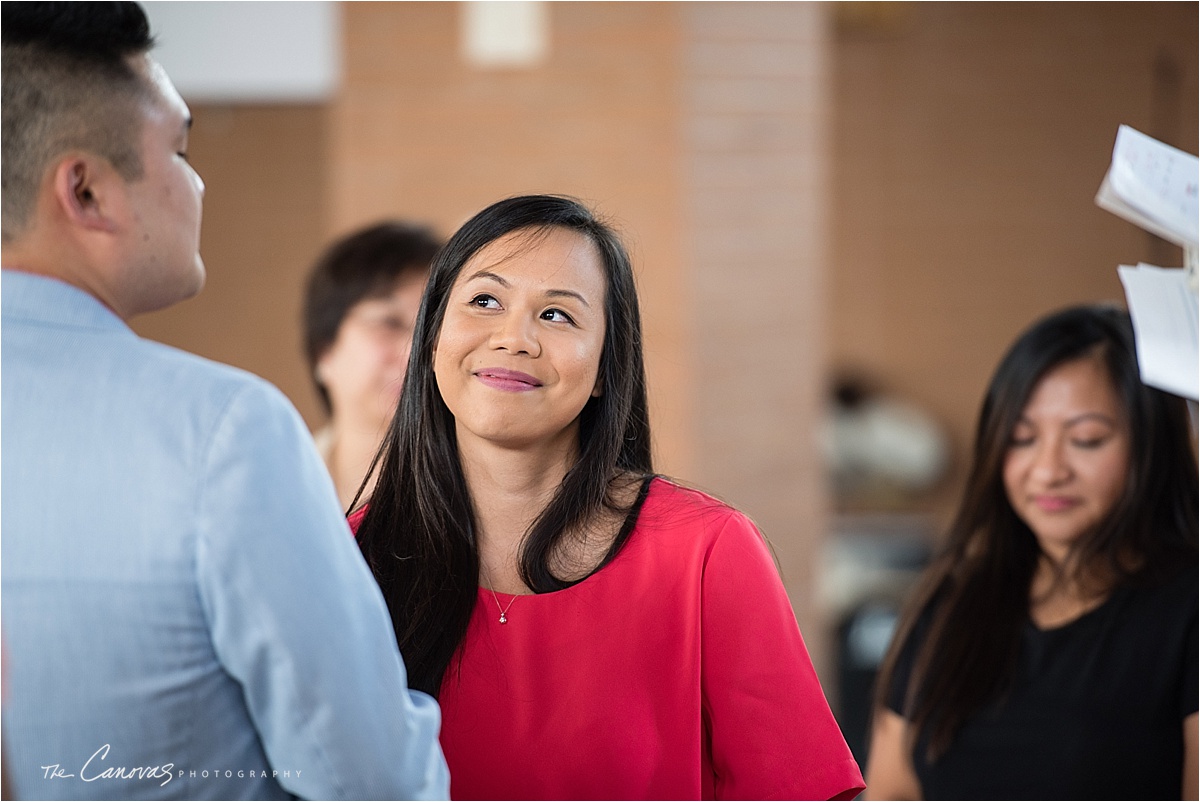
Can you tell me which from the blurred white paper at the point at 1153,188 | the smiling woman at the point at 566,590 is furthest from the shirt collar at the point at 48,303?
the blurred white paper at the point at 1153,188

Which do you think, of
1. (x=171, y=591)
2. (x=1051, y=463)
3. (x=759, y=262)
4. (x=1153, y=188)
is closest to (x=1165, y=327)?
(x=1153, y=188)

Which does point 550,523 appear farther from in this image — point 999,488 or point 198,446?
point 999,488

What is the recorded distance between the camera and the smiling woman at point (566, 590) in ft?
3.77

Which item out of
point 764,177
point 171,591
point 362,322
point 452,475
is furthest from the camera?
point 764,177

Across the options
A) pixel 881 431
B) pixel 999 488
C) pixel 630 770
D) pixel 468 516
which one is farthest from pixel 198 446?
pixel 881 431

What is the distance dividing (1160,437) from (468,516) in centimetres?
105

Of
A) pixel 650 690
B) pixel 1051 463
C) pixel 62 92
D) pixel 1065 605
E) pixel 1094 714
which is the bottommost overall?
pixel 1094 714

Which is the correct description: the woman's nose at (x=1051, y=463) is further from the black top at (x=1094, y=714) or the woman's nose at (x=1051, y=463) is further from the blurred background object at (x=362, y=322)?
the blurred background object at (x=362, y=322)

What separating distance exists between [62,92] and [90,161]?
0.21 feet

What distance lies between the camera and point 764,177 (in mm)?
3398

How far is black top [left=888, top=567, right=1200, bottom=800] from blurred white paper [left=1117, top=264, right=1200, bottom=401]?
0.52 metres

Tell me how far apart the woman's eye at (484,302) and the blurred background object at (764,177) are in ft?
1.28

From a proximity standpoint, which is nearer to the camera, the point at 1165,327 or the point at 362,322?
→ the point at 1165,327

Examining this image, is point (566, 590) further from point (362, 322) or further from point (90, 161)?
point (362, 322)
